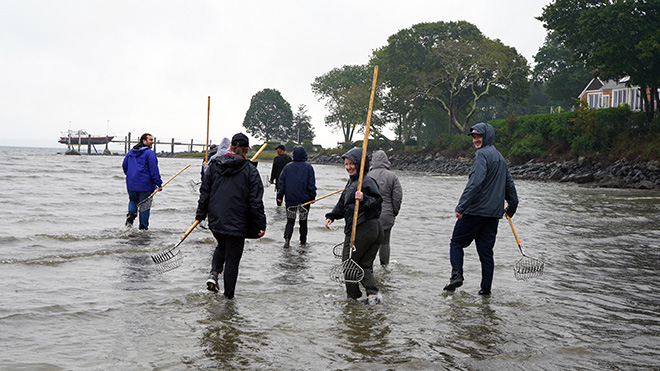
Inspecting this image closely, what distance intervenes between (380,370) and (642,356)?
2213mm

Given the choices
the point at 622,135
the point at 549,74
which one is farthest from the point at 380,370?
the point at 549,74

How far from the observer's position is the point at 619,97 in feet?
180

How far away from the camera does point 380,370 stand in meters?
4.62

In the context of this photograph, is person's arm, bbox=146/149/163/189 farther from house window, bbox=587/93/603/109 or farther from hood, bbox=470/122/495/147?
house window, bbox=587/93/603/109

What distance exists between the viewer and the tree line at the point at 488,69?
3559 cm

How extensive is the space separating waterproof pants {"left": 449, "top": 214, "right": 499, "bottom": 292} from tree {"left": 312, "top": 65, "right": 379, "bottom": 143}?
224 feet

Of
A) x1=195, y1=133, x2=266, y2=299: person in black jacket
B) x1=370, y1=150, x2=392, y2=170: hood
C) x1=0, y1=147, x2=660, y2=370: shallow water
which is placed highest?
x1=370, y1=150, x2=392, y2=170: hood

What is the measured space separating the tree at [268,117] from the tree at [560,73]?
55.8m

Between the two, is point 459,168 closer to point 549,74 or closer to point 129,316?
point 549,74

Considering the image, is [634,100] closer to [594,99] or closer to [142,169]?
[594,99]

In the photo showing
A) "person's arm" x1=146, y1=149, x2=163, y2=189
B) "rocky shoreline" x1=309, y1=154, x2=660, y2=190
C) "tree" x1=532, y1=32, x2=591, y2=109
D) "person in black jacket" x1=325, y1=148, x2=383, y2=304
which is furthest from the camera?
"tree" x1=532, y1=32, x2=591, y2=109

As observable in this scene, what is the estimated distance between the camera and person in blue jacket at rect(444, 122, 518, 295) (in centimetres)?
693

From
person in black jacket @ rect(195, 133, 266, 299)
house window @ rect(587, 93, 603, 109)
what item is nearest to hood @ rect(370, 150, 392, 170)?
person in black jacket @ rect(195, 133, 266, 299)

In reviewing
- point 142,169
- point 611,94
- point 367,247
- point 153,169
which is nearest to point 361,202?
point 367,247
